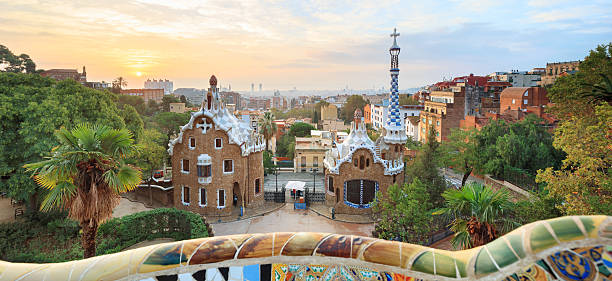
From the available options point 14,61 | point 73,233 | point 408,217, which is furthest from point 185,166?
point 14,61

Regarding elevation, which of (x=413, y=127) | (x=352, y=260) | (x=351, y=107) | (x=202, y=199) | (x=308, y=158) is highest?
(x=351, y=107)

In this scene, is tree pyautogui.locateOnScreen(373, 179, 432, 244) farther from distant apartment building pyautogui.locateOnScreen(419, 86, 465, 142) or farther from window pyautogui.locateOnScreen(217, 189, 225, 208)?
distant apartment building pyautogui.locateOnScreen(419, 86, 465, 142)

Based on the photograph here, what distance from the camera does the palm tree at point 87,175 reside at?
33.9 feet

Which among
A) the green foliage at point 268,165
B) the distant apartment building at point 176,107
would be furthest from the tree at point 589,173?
the distant apartment building at point 176,107

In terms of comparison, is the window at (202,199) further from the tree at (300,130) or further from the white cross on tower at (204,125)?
the tree at (300,130)

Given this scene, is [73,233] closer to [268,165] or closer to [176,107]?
[268,165]

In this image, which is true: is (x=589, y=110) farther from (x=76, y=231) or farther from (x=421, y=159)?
(x=76, y=231)

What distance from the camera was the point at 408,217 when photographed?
16.5 meters

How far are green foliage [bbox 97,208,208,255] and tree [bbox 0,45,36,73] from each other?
32788 mm

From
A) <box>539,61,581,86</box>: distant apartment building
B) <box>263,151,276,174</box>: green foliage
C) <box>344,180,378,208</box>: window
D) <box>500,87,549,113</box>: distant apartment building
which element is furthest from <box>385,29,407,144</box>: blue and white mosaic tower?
<box>539,61,581,86</box>: distant apartment building

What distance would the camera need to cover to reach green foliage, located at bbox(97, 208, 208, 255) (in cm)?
1738

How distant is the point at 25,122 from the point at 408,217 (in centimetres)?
1956

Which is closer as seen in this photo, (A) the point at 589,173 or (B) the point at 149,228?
(A) the point at 589,173

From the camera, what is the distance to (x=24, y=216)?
1923cm
